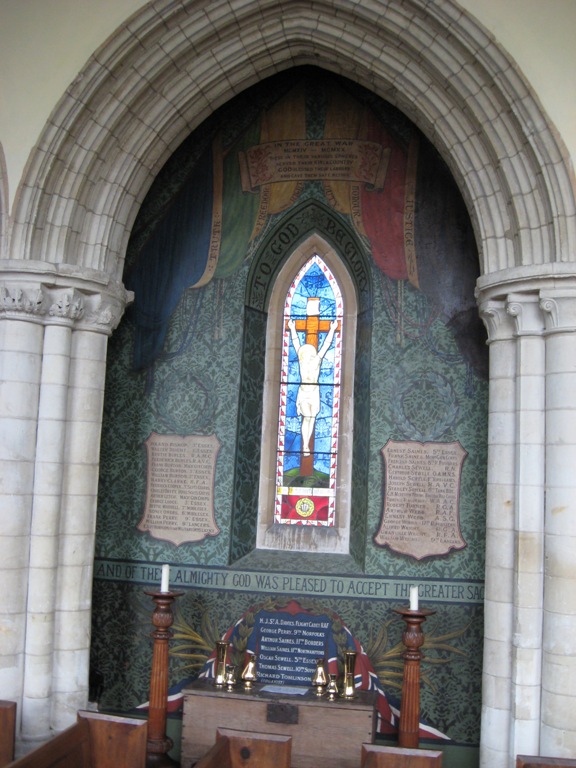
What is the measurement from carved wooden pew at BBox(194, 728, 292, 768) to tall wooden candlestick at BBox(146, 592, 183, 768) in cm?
193

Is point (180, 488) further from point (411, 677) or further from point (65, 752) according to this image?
point (65, 752)

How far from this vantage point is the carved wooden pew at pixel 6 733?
15.9 ft

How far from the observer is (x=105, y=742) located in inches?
187

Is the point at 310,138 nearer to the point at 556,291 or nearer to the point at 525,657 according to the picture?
the point at 556,291

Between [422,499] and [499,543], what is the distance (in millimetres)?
1111

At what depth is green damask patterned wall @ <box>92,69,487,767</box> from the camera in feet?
22.2

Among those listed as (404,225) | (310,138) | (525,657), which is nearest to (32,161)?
(310,138)

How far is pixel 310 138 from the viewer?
24.7 ft

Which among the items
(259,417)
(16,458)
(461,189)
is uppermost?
(461,189)

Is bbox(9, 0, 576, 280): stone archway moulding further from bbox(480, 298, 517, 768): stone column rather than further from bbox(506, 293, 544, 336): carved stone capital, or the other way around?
bbox(480, 298, 517, 768): stone column

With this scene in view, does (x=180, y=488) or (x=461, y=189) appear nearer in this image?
(x=461, y=189)

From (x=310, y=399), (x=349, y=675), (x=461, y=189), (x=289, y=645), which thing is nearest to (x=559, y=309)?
(x=461, y=189)

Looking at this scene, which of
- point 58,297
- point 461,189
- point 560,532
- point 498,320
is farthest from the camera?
point 461,189

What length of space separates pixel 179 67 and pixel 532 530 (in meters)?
4.01
